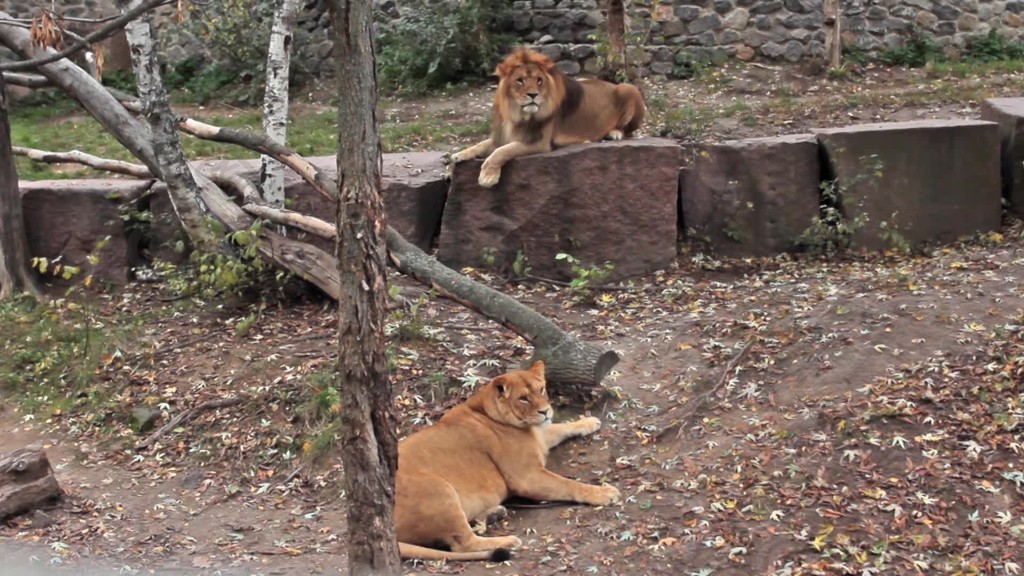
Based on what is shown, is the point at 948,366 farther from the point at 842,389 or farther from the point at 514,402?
the point at 514,402

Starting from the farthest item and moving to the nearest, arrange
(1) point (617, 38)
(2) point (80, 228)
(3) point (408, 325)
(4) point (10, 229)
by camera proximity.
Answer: (1) point (617, 38) < (2) point (80, 228) < (4) point (10, 229) < (3) point (408, 325)

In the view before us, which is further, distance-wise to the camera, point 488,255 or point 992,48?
point 992,48

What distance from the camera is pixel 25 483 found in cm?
657

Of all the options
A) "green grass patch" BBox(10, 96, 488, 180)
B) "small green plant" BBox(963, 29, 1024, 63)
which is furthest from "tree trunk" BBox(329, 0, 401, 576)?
"small green plant" BBox(963, 29, 1024, 63)

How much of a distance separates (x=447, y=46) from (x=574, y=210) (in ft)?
20.9

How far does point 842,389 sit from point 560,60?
9515mm

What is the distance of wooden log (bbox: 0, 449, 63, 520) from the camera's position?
6500 millimetres

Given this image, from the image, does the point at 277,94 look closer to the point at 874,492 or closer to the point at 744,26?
the point at 874,492

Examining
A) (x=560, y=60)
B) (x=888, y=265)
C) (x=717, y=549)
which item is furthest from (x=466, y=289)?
(x=560, y=60)

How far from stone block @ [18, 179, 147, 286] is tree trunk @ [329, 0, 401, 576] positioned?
557 centimetres

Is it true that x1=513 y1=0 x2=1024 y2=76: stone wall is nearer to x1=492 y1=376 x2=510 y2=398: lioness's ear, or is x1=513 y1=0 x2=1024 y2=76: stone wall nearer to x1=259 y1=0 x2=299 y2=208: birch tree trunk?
x1=259 y1=0 x2=299 y2=208: birch tree trunk

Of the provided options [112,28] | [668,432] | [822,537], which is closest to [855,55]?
[668,432]

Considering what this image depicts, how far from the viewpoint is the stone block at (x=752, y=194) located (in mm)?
9969

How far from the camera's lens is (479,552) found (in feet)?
19.3
